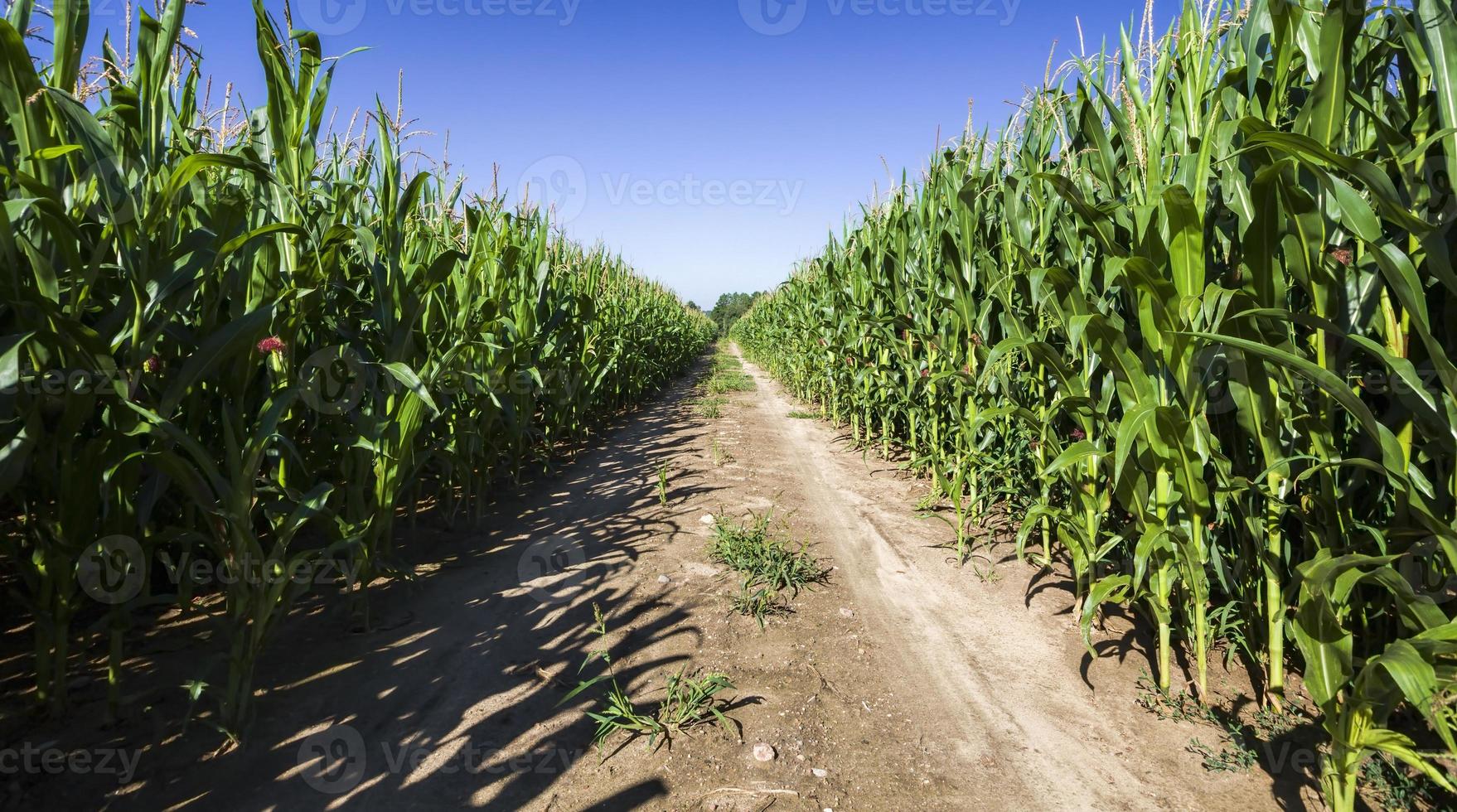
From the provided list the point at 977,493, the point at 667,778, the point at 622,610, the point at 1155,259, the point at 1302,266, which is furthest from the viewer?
the point at 977,493

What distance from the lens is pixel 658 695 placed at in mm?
2240

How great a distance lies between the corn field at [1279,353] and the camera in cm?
143

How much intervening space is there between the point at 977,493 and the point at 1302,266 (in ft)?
7.87

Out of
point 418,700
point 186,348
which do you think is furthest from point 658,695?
point 186,348

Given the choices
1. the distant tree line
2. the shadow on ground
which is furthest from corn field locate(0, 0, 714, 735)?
the distant tree line

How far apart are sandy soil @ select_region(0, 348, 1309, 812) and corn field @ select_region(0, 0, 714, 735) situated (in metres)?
→ 0.19

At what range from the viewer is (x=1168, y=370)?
6.70 ft

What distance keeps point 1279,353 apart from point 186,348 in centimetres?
276

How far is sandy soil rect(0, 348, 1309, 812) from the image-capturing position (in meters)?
1.80

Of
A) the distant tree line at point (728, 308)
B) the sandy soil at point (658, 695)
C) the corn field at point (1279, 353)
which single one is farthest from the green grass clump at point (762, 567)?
the distant tree line at point (728, 308)

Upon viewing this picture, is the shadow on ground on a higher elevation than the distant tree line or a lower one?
lower

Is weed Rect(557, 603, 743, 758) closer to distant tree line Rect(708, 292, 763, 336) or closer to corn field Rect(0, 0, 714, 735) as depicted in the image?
corn field Rect(0, 0, 714, 735)

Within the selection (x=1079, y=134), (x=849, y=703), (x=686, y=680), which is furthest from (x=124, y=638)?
(x=1079, y=134)

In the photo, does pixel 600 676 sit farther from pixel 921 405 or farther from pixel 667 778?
pixel 921 405
